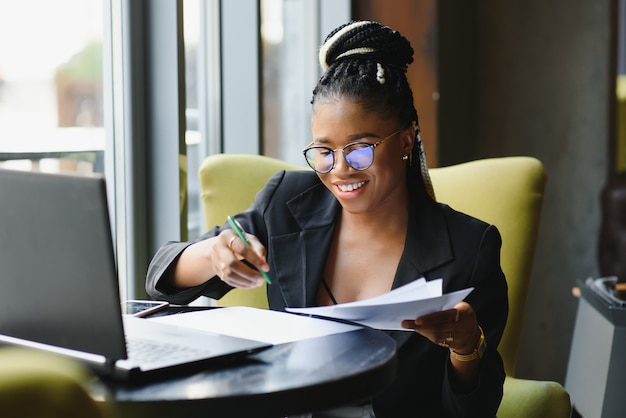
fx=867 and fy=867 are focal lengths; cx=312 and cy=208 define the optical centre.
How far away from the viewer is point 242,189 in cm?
213

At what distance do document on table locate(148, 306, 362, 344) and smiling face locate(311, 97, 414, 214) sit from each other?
→ 28cm

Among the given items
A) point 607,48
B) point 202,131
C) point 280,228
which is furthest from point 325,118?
point 607,48

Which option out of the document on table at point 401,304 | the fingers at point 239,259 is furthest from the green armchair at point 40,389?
the fingers at point 239,259

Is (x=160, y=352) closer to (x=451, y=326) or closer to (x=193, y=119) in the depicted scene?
(x=451, y=326)

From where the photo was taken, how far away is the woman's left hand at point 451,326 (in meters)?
1.29

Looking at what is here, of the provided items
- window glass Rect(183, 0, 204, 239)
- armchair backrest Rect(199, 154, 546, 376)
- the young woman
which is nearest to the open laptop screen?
the young woman

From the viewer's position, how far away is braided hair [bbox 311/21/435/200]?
1.68m

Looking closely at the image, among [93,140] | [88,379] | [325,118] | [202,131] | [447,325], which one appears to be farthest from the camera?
[202,131]

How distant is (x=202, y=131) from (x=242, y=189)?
2.14ft

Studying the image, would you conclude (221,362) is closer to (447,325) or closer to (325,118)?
(447,325)

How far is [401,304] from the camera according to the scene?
1.20 m

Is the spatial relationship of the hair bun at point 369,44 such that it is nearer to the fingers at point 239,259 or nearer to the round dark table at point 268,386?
the fingers at point 239,259

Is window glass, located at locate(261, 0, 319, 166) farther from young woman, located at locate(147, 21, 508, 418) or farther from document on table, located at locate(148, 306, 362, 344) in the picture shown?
document on table, located at locate(148, 306, 362, 344)

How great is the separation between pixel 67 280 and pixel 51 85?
971 millimetres
